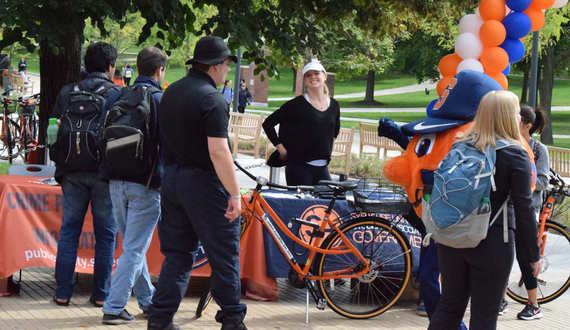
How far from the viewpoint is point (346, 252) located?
5387 mm

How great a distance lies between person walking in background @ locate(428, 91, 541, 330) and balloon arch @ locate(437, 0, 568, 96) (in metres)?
3.48

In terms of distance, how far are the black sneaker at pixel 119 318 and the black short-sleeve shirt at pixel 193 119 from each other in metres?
1.36

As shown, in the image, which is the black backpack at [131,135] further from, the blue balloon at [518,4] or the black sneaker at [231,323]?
the blue balloon at [518,4]

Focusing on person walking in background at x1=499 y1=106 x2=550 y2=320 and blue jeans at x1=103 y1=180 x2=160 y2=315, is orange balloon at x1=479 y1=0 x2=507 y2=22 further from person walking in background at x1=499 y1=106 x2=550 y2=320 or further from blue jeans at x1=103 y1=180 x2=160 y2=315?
blue jeans at x1=103 y1=180 x2=160 y2=315

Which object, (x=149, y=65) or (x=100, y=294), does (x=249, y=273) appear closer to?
(x=100, y=294)

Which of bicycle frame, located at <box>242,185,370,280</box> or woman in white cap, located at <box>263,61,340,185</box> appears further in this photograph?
woman in white cap, located at <box>263,61,340,185</box>

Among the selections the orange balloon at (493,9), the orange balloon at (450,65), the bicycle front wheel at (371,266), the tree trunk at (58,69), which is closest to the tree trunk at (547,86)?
the orange balloon at (450,65)

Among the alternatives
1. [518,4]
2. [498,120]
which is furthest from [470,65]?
[498,120]

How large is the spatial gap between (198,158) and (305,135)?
7.00 ft

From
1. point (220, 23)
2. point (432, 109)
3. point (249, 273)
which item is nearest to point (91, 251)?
point (249, 273)

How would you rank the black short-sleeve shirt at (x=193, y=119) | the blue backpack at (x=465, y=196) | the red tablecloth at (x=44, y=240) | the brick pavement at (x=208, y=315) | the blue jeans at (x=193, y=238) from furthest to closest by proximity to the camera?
the red tablecloth at (x=44, y=240), the brick pavement at (x=208, y=315), the blue jeans at (x=193, y=238), the black short-sleeve shirt at (x=193, y=119), the blue backpack at (x=465, y=196)

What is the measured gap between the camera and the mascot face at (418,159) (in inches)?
170

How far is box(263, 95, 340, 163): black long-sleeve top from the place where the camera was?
20.1 ft

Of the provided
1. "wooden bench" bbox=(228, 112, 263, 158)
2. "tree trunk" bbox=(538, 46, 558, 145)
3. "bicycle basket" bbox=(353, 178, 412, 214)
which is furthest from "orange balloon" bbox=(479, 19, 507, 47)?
"tree trunk" bbox=(538, 46, 558, 145)
